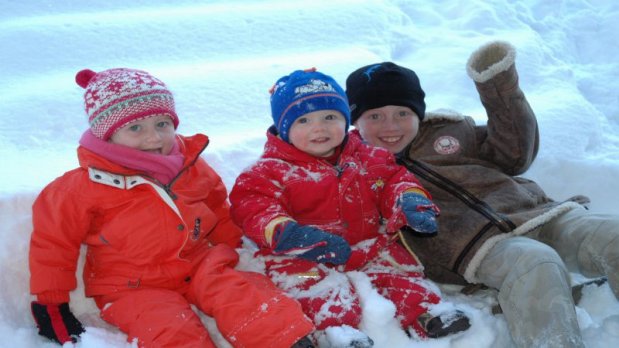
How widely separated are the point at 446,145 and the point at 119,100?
4.76 ft

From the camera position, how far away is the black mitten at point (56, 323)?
1809 mm

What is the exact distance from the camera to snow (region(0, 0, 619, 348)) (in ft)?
6.77

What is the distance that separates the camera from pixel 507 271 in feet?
6.72

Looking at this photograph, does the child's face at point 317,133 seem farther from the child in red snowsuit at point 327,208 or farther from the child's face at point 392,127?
the child's face at point 392,127

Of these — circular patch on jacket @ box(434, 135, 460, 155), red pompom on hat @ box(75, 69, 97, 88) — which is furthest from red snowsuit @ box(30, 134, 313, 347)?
circular patch on jacket @ box(434, 135, 460, 155)

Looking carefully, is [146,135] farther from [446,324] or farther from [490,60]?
[490,60]

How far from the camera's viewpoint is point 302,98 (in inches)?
88.3

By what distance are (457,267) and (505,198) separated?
1.28 feet

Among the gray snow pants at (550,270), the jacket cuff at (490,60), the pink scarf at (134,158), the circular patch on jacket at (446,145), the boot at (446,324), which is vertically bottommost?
the boot at (446,324)

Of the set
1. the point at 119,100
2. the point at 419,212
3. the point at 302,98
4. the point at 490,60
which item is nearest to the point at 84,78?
the point at 119,100

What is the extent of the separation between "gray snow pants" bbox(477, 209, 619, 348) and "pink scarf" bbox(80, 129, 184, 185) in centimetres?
127

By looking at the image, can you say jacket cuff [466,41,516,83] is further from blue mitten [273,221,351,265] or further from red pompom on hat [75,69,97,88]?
red pompom on hat [75,69,97,88]

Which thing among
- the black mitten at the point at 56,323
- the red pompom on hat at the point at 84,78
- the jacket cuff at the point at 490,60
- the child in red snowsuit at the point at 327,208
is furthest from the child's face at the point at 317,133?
the black mitten at the point at 56,323

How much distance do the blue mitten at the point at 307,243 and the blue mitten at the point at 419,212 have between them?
0.92 feet
